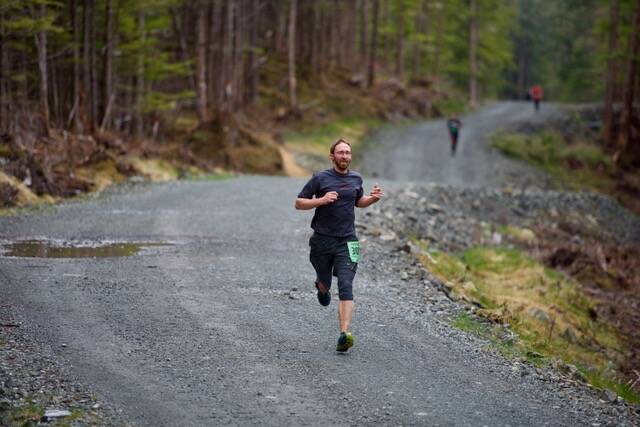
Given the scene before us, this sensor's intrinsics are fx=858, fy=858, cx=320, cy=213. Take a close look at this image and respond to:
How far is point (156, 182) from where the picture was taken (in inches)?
905

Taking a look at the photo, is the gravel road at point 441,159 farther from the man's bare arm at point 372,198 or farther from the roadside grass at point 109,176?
the man's bare arm at point 372,198

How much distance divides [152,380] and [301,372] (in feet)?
4.16

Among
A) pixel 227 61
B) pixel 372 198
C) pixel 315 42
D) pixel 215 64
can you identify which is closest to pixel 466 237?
pixel 372 198

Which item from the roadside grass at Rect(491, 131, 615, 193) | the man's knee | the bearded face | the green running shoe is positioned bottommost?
the roadside grass at Rect(491, 131, 615, 193)

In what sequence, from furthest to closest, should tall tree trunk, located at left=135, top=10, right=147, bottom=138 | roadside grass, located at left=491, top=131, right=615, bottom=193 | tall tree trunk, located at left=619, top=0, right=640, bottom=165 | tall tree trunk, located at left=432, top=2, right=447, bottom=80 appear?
1. tall tree trunk, located at left=432, top=2, right=447, bottom=80
2. roadside grass, located at left=491, top=131, right=615, bottom=193
3. tall tree trunk, located at left=619, top=0, right=640, bottom=165
4. tall tree trunk, located at left=135, top=10, right=147, bottom=138

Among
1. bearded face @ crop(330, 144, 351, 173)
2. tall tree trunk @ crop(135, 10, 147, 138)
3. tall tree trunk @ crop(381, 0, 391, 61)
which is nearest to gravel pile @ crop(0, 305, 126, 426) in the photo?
bearded face @ crop(330, 144, 351, 173)

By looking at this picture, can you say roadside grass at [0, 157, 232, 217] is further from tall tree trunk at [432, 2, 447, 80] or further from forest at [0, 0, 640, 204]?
tall tree trunk at [432, 2, 447, 80]

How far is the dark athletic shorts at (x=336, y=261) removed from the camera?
26.9 ft

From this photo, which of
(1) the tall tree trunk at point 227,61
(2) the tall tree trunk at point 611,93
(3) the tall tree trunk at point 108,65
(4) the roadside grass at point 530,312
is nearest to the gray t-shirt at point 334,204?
(4) the roadside grass at point 530,312

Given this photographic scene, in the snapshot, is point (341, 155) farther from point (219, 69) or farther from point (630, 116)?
point (630, 116)

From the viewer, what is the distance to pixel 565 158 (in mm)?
39812

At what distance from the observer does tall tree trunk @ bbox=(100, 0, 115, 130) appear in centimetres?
2405

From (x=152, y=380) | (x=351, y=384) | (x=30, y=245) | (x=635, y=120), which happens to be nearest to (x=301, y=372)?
(x=351, y=384)

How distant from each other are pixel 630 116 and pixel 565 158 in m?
3.38
